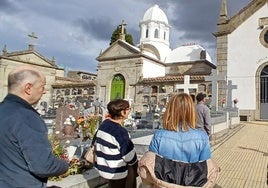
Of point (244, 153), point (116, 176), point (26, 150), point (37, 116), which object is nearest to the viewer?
point (26, 150)

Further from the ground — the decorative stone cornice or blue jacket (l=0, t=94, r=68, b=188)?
Answer: the decorative stone cornice

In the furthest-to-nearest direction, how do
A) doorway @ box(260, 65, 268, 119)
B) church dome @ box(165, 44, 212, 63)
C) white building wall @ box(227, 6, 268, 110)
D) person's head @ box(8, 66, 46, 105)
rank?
church dome @ box(165, 44, 212, 63) → white building wall @ box(227, 6, 268, 110) → doorway @ box(260, 65, 268, 119) → person's head @ box(8, 66, 46, 105)

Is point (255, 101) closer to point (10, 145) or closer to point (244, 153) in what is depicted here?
point (244, 153)

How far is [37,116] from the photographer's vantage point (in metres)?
2.03

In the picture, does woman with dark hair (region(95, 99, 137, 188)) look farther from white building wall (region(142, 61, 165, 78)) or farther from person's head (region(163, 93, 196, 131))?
white building wall (region(142, 61, 165, 78))

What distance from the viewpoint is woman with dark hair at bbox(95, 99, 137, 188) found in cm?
309

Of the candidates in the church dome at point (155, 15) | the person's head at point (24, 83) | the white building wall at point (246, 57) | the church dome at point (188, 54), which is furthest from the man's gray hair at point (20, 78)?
the church dome at point (155, 15)

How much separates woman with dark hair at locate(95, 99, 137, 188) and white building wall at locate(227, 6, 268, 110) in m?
18.8

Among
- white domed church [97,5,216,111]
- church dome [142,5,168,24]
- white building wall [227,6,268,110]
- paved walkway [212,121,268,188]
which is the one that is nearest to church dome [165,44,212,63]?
white domed church [97,5,216,111]

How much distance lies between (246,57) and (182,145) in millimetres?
20352

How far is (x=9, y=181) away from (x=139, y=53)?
25802mm

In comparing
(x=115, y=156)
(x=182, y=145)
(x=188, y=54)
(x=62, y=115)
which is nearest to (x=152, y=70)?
(x=188, y=54)

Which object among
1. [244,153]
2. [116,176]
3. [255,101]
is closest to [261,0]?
[255,101]

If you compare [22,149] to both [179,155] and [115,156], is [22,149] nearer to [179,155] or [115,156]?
[179,155]
